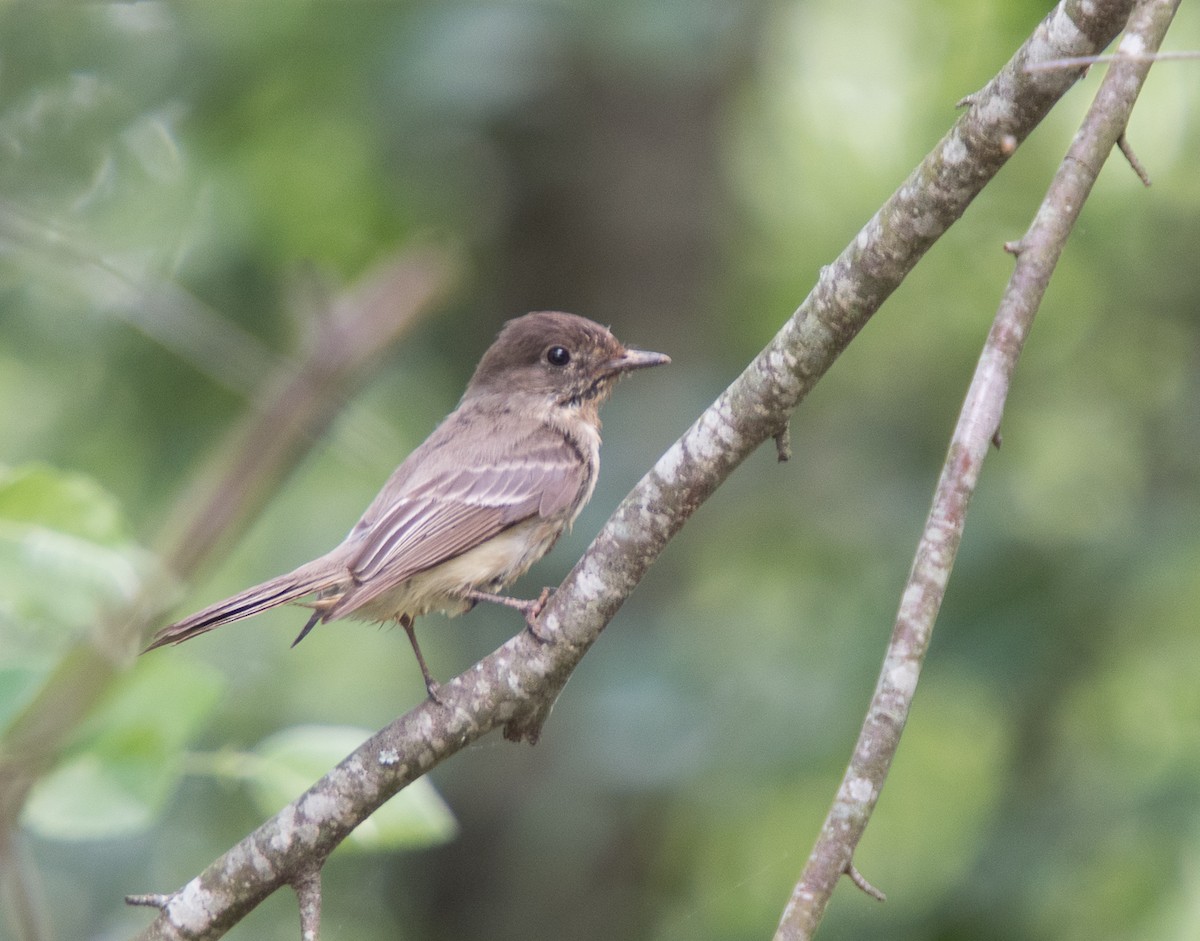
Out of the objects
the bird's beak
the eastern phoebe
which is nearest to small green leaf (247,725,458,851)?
the eastern phoebe

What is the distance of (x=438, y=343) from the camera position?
771 centimetres

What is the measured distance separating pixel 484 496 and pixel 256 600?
1.08 metres

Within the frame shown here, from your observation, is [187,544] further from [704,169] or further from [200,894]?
[704,169]

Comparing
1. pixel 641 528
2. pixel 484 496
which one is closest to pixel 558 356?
pixel 484 496

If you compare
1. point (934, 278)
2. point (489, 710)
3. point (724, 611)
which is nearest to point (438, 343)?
point (724, 611)

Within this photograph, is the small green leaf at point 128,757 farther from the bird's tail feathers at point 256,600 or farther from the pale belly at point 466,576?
the pale belly at point 466,576

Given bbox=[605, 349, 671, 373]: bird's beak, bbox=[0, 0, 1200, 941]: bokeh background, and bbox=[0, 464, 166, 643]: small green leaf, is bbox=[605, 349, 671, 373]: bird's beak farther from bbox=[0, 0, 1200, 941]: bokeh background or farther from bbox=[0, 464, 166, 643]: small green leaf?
bbox=[0, 464, 166, 643]: small green leaf

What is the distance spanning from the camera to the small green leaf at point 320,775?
11.3 ft

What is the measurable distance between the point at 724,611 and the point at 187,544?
6.40 m

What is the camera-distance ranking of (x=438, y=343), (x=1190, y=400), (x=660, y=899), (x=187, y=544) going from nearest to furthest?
(x=187, y=544) → (x=1190, y=400) → (x=660, y=899) → (x=438, y=343)

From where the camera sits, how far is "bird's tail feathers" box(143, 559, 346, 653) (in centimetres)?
351

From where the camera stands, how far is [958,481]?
302 centimetres

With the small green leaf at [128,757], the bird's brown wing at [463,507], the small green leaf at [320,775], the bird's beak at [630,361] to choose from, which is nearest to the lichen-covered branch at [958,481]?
the small green leaf at [320,775]

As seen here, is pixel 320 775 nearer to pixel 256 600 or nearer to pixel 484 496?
pixel 256 600
